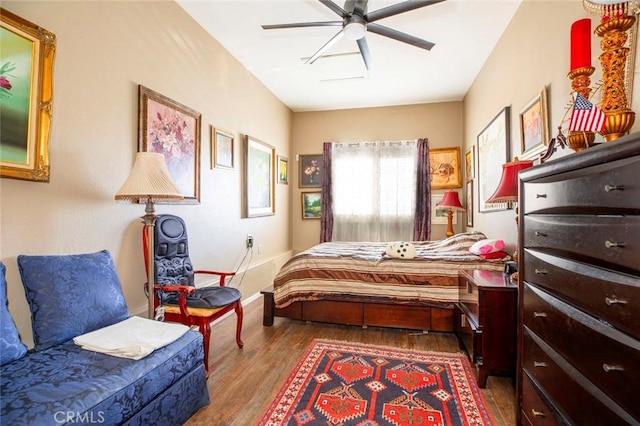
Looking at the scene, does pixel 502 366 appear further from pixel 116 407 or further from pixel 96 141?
pixel 96 141

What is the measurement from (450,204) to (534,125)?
2250 mm

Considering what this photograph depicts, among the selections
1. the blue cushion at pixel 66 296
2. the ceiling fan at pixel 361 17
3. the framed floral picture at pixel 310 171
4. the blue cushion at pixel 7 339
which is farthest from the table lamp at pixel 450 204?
the blue cushion at pixel 7 339

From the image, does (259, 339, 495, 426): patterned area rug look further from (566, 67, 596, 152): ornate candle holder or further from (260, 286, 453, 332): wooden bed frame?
(566, 67, 596, 152): ornate candle holder

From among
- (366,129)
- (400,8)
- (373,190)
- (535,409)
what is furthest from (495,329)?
(366,129)

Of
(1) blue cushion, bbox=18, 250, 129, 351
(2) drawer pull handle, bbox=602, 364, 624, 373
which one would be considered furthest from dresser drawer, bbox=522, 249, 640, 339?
(1) blue cushion, bbox=18, 250, 129, 351

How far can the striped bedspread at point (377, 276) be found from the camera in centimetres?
277

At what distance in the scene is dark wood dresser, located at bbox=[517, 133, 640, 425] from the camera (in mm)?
819

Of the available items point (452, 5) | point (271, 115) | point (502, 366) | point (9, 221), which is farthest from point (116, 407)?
point (271, 115)

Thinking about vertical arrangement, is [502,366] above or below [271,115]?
below

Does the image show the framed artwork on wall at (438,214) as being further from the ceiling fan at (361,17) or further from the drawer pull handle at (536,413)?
the drawer pull handle at (536,413)

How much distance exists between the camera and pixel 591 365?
95 centimetres

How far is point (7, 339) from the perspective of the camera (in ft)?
4.45

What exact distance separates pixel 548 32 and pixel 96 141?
316 centimetres

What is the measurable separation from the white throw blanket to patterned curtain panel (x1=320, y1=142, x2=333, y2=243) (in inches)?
Result: 146
